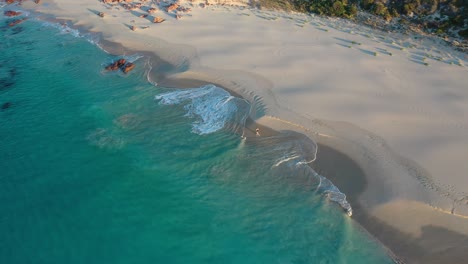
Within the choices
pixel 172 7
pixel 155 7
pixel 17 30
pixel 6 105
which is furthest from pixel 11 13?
pixel 6 105

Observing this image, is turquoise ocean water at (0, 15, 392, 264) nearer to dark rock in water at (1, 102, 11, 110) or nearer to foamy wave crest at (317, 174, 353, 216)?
dark rock in water at (1, 102, 11, 110)

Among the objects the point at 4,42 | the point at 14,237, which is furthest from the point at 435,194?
the point at 4,42

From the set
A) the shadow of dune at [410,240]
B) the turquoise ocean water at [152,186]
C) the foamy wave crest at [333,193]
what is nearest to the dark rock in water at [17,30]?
the turquoise ocean water at [152,186]

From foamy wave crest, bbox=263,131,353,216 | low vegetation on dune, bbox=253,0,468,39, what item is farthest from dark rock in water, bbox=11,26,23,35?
foamy wave crest, bbox=263,131,353,216

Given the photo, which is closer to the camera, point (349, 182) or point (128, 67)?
point (349, 182)

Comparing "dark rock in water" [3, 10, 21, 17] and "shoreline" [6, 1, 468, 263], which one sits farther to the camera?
"dark rock in water" [3, 10, 21, 17]

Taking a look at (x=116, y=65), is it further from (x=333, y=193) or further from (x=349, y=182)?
(x=349, y=182)
